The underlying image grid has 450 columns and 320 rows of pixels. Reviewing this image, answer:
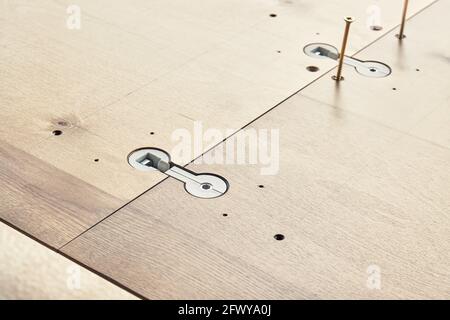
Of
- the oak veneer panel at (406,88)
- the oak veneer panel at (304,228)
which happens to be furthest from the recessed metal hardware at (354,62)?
the oak veneer panel at (304,228)

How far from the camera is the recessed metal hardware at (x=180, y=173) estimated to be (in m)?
2.03

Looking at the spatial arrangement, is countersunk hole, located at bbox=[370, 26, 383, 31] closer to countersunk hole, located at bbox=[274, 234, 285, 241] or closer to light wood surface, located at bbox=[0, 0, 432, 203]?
light wood surface, located at bbox=[0, 0, 432, 203]

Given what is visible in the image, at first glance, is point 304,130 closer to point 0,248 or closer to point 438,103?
point 438,103

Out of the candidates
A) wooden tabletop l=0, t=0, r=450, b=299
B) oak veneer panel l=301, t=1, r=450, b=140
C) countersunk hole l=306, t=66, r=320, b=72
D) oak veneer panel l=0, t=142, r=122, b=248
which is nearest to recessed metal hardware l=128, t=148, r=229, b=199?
wooden tabletop l=0, t=0, r=450, b=299

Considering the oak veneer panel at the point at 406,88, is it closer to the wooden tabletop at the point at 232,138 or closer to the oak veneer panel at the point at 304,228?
the wooden tabletop at the point at 232,138

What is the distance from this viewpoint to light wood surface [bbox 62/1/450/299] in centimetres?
178

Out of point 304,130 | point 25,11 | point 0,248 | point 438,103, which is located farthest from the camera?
point 25,11

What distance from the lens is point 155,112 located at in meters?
2.32

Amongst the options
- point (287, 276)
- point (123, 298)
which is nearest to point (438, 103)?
point (287, 276)

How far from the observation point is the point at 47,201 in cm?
197

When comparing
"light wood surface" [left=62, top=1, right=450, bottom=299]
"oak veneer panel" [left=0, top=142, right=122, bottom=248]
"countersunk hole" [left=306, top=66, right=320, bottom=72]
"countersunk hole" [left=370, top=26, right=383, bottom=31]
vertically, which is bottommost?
"countersunk hole" [left=370, top=26, right=383, bottom=31]

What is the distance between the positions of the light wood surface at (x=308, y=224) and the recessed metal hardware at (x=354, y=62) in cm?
21

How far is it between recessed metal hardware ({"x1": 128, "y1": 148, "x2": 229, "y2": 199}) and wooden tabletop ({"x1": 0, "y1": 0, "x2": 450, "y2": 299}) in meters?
0.02

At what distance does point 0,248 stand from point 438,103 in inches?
50.5
